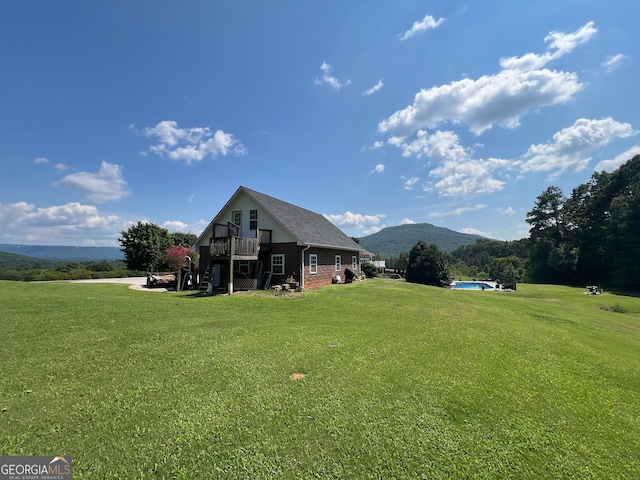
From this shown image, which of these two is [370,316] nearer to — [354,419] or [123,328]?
[354,419]

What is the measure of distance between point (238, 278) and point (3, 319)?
37.3 feet

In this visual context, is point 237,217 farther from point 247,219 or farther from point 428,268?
point 428,268

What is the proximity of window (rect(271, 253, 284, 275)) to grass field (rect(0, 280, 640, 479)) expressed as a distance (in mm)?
10070

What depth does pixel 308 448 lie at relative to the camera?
122 inches

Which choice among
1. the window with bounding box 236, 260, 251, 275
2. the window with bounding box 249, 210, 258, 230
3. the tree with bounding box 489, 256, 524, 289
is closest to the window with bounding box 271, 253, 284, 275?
the window with bounding box 236, 260, 251, 275

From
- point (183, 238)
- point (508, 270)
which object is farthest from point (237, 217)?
point (508, 270)

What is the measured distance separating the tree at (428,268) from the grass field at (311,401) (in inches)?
1142

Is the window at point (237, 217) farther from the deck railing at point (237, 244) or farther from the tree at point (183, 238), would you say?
the tree at point (183, 238)

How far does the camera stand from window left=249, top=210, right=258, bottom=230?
1952 centimetres

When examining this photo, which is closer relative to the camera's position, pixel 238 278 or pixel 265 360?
pixel 265 360

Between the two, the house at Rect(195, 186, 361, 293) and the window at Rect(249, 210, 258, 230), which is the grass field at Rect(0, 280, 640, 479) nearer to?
the house at Rect(195, 186, 361, 293)

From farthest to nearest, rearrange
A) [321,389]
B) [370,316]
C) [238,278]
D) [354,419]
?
1. [238,278]
2. [370,316]
3. [321,389]
4. [354,419]

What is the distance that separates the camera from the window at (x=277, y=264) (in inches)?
721

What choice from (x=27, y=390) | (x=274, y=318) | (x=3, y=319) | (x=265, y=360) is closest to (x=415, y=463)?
(x=265, y=360)
